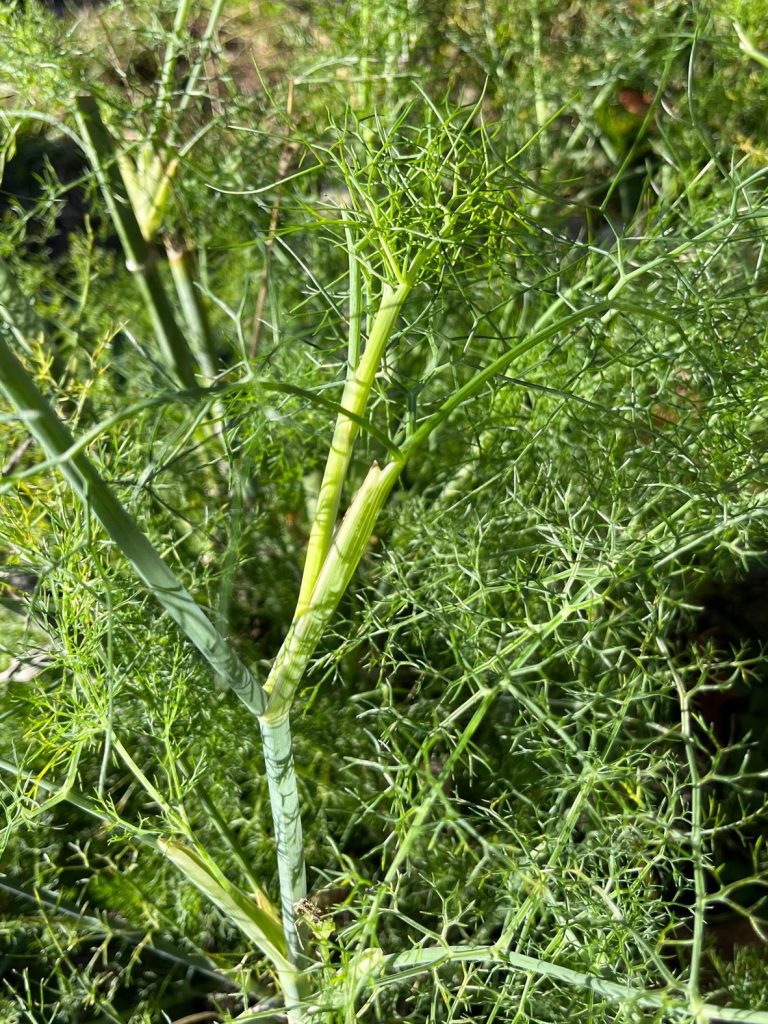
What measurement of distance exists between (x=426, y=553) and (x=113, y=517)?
44cm

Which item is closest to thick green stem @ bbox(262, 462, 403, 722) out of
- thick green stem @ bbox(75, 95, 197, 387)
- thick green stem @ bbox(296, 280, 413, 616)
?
thick green stem @ bbox(296, 280, 413, 616)

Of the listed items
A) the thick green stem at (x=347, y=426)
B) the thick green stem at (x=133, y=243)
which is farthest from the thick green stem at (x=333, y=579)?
the thick green stem at (x=133, y=243)

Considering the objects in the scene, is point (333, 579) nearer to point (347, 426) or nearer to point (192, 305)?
point (347, 426)

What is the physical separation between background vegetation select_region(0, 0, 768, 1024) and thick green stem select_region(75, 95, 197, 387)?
0.01 metres

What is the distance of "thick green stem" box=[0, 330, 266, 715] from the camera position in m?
0.35

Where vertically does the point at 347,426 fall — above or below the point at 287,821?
above

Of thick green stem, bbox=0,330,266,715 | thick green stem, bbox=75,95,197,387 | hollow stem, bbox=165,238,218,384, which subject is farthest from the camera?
hollow stem, bbox=165,238,218,384

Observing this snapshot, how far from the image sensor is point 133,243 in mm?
804

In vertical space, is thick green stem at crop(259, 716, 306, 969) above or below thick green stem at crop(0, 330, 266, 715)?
below

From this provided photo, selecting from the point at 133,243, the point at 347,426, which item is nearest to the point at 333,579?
the point at 347,426

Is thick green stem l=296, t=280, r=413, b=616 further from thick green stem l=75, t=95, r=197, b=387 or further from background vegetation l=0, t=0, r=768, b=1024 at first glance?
thick green stem l=75, t=95, r=197, b=387

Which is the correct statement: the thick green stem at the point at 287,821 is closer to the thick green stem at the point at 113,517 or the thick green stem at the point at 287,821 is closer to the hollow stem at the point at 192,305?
the thick green stem at the point at 113,517

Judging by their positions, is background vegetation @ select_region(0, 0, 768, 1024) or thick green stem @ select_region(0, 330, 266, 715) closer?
thick green stem @ select_region(0, 330, 266, 715)

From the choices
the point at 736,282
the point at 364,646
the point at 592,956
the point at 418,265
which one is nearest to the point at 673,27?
the point at 736,282
